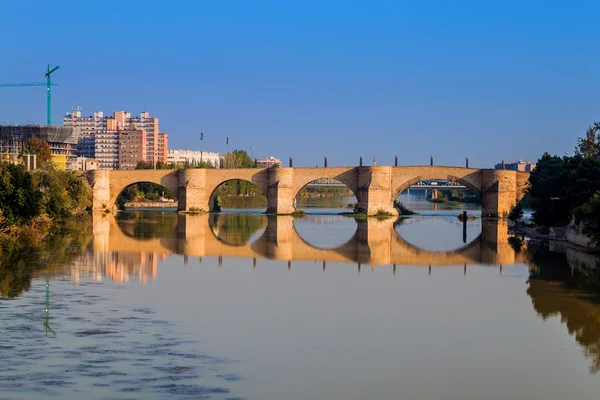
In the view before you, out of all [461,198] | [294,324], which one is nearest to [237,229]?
[294,324]

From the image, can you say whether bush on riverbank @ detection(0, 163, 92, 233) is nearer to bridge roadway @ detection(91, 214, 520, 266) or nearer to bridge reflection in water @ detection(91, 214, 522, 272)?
bridge reflection in water @ detection(91, 214, 522, 272)

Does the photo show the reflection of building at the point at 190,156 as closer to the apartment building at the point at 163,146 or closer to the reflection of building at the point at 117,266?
the apartment building at the point at 163,146

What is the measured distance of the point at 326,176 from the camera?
5850cm

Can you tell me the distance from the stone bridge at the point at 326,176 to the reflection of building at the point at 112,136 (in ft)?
302

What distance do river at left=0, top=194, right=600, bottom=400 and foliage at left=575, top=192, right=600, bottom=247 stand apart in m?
0.89

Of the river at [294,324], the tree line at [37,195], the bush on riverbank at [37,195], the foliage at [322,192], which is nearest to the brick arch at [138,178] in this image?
the tree line at [37,195]

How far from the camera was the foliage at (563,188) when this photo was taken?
3706cm

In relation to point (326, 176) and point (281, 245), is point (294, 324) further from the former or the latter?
point (326, 176)

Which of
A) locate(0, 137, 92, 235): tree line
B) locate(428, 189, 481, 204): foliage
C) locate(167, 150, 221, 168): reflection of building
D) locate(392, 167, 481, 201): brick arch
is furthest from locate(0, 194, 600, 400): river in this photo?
locate(167, 150, 221, 168): reflection of building

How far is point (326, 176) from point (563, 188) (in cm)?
2080

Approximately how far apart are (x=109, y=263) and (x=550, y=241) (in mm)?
19386

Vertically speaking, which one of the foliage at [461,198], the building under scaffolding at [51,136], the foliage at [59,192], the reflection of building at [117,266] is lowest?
the reflection of building at [117,266]

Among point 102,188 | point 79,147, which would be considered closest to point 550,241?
point 102,188

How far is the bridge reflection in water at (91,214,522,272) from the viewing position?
29.9 m
